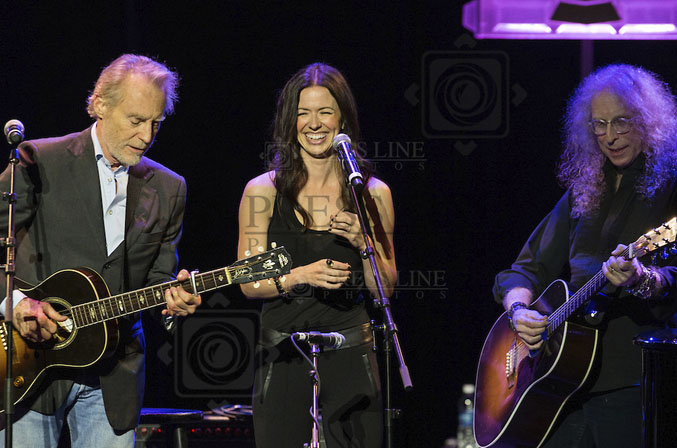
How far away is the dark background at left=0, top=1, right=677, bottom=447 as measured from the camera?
4.88m

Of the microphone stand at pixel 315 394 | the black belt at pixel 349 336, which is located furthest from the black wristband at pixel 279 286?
the microphone stand at pixel 315 394

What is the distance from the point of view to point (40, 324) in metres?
3.29

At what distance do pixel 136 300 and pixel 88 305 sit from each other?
0.63 ft

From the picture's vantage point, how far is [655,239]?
3207 millimetres

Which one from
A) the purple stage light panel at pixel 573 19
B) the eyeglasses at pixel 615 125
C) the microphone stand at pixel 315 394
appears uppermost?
the purple stage light panel at pixel 573 19

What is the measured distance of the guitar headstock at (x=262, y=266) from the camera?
3.32 m

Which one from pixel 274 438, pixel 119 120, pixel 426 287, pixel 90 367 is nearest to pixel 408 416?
pixel 426 287

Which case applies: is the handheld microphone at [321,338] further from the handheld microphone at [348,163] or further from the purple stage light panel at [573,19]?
the purple stage light panel at [573,19]

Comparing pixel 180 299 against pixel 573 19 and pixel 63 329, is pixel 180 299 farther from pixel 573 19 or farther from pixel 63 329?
pixel 573 19

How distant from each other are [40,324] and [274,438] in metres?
1.05

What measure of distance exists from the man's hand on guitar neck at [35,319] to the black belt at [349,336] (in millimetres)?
839

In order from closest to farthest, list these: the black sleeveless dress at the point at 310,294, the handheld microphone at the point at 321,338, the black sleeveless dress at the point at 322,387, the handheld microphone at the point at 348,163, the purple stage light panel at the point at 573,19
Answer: the handheld microphone at the point at 348,163
the handheld microphone at the point at 321,338
the black sleeveless dress at the point at 322,387
the black sleeveless dress at the point at 310,294
the purple stage light panel at the point at 573,19

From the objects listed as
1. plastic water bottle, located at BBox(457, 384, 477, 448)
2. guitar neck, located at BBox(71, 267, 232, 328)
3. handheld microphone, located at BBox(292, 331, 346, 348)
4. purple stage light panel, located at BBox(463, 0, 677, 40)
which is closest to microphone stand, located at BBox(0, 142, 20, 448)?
guitar neck, located at BBox(71, 267, 232, 328)

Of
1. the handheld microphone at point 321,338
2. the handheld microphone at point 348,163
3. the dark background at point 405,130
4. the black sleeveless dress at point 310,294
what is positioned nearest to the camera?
the handheld microphone at point 348,163
